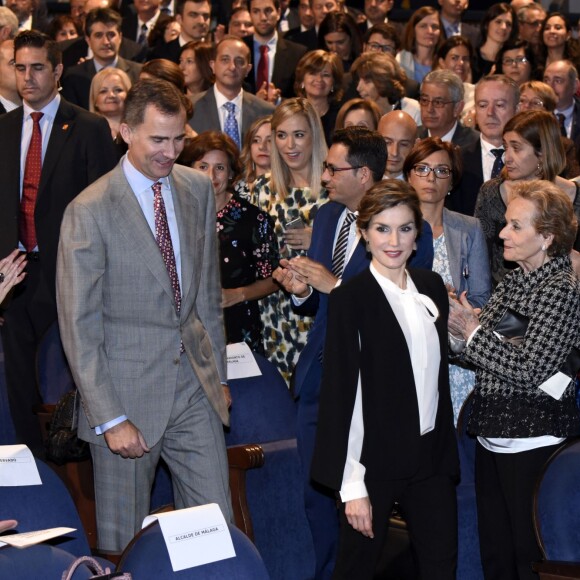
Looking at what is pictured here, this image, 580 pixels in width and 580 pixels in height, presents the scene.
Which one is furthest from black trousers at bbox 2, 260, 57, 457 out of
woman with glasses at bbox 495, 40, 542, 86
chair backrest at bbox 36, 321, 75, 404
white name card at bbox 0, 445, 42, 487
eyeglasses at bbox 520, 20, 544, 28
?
eyeglasses at bbox 520, 20, 544, 28

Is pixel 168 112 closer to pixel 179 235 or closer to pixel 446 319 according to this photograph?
pixel 179 235

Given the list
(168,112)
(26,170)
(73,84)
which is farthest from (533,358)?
(73,84)

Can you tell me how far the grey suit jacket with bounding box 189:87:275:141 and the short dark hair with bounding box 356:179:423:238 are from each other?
354 centimetres

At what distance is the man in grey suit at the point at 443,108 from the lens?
6809 mm

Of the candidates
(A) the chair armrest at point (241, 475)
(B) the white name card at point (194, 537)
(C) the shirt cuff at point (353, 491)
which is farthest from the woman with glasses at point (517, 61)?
(B) the white name card at point (194, 537)

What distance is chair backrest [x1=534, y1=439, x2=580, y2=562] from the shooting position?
12.5ft

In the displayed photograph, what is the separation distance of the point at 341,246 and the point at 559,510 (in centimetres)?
139

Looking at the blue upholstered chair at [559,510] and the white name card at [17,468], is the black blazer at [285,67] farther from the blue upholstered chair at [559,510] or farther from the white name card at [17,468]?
the white name card at [17,468]

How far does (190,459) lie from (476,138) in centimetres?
360

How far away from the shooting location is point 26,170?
5.59 meters

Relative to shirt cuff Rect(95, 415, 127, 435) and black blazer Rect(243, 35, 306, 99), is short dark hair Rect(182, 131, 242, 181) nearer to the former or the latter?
shirt cuff Rect(95, 415, 127, 435)

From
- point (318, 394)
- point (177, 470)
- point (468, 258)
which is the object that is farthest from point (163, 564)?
point (468, 258)

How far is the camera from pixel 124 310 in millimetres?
3838

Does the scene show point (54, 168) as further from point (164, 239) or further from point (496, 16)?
point (496, 16)
